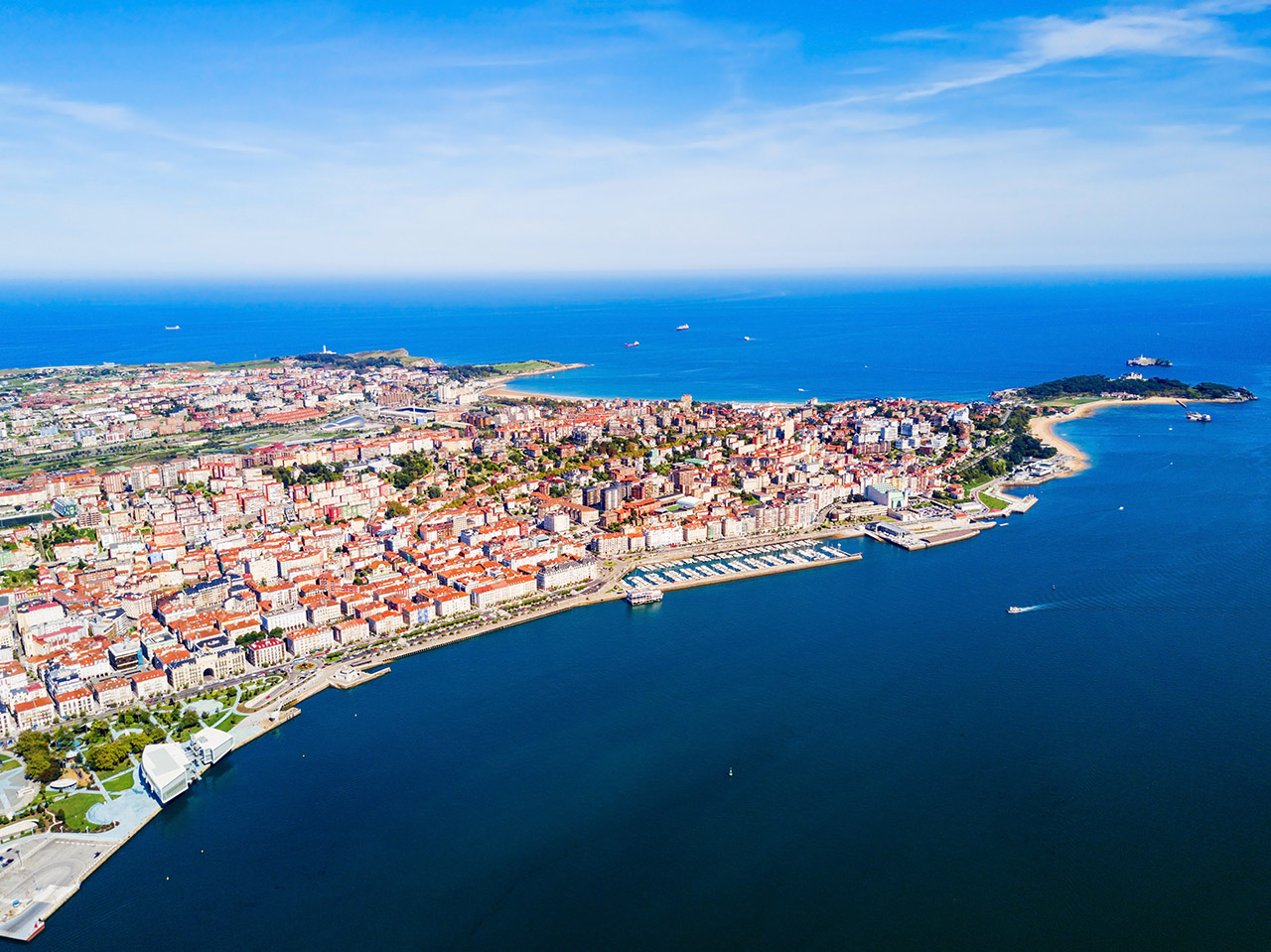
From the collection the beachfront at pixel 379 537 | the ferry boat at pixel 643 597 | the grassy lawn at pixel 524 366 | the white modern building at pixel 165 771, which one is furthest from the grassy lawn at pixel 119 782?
the grassy lawn at pixel 524 366

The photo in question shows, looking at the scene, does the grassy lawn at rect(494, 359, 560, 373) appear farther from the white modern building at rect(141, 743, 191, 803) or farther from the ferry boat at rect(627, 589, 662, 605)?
the white modern building at rect(141, 743, 191, 803)

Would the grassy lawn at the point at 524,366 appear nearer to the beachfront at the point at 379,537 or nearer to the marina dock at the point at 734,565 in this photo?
the beachfront at the point at 379,537

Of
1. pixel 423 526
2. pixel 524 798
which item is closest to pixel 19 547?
pixel 423 526

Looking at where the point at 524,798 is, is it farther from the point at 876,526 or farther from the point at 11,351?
the point at 11,351

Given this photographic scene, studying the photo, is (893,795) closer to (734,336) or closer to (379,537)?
(379,537)

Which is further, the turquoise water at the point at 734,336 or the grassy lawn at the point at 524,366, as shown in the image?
the grassy lawn at the point at 524,366

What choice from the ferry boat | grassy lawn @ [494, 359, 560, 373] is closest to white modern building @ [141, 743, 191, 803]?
the ferry boat
